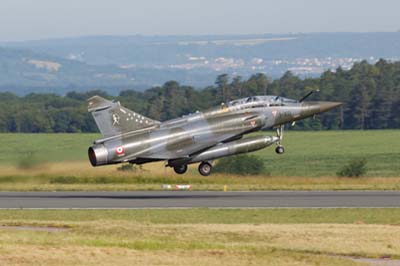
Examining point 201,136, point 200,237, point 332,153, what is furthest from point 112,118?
point 332,153

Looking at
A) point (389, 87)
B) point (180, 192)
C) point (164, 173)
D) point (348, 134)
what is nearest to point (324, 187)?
point (180, 192)

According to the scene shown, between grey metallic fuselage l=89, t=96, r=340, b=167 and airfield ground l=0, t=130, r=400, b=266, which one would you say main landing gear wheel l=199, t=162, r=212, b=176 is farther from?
airfield ground l=0, t=130, r=400, b=266

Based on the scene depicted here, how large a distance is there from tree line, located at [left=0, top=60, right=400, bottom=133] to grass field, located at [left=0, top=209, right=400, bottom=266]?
226 ft

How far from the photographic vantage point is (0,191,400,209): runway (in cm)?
3791

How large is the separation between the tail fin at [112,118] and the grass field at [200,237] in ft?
21.3

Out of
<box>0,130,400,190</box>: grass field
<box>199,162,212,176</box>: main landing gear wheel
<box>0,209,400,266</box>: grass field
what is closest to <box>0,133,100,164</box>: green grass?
<box>0,130,400,190</box>: grass field

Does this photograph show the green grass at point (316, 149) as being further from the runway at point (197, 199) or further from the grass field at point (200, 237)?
the grass field at point (200, 237)

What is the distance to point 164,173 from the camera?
5691cm

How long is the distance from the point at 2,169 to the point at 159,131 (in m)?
8.06

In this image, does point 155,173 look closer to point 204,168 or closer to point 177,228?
point 204,168

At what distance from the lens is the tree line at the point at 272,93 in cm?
10712

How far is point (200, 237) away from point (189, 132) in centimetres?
1737

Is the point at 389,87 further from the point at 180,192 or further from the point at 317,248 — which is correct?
the point at 317,248

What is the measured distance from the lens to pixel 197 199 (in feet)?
133
